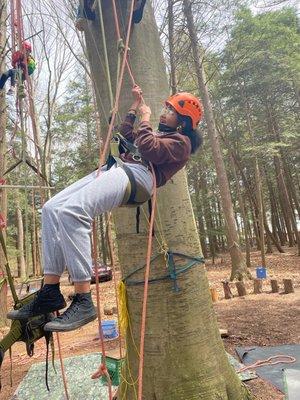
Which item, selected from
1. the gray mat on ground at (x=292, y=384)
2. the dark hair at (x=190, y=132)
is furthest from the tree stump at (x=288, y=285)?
the dark hair at (x=190, y=132)

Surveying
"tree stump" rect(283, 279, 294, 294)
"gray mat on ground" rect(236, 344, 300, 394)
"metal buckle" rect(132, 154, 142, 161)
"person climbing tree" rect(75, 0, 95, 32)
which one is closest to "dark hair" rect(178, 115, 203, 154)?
"metal buckle" rect(132, 154, 142, 161)

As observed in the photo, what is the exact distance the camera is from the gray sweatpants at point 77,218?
1966 millimetres

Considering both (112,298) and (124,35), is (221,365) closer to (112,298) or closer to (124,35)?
(124,35)

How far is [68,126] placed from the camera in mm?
20031

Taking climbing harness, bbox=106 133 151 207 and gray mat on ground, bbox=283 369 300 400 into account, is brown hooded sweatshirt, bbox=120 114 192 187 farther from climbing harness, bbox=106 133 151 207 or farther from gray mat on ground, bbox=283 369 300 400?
gray mat on ground, bbox=283 369 300 400

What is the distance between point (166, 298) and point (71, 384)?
220 centimetres

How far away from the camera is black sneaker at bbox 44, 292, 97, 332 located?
1.89 m

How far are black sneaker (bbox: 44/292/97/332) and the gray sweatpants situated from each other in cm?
12

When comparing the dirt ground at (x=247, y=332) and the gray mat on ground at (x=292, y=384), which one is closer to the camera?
the gray mat on ground at (x=292, y=384)

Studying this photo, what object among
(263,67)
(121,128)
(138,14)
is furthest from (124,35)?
(263,67)

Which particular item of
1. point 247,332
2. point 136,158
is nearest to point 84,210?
point 136,158

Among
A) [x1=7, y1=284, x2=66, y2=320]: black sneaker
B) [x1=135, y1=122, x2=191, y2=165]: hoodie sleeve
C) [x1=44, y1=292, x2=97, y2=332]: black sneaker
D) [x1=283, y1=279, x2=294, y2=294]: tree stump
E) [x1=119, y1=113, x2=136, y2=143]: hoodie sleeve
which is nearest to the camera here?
[x1=44, y1=292, x2=97, y2=332]: black sneaker

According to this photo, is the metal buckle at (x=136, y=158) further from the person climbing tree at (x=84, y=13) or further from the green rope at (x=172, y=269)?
the person climbing tree at (x=84, y=13)

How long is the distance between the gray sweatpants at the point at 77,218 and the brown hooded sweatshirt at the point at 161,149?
15 cm
